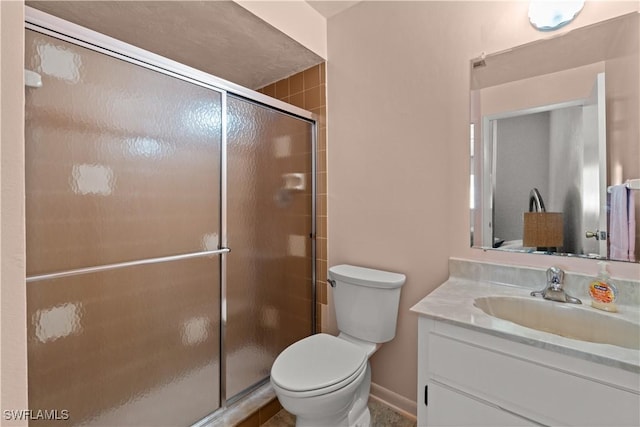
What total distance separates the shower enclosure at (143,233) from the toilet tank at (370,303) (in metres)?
0.47

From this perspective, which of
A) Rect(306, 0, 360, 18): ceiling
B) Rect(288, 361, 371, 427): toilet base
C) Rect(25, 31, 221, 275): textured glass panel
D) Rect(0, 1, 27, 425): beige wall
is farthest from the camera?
Rect(306, 0, 360, 18): ceiling

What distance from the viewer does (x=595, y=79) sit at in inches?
43.8

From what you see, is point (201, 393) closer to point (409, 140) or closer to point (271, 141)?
point (271, 141)

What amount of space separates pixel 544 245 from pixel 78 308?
188 cm

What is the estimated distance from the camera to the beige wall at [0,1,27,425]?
1.11 ft

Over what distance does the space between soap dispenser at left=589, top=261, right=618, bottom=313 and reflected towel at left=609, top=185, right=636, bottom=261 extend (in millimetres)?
108

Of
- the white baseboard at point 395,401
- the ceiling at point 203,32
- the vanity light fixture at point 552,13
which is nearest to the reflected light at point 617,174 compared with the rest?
the vanity light fixture at point 552,13

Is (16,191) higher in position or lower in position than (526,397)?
higher

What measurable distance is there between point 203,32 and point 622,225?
7.03 ft

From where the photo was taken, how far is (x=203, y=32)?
1561 millimetres

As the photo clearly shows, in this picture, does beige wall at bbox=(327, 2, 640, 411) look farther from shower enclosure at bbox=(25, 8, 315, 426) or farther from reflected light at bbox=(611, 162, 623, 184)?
shower enclosure at bbox=(25, 8, 315, 426)

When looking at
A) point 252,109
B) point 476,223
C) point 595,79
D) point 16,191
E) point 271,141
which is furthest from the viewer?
point 271,141

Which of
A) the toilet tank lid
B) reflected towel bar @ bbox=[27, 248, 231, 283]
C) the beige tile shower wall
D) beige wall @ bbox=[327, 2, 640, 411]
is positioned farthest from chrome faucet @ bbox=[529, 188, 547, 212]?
reflected towel bar @ bbox=[27, 248, 231, 283]

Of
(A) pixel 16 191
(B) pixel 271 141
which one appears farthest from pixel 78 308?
(B) pixel 271 141
